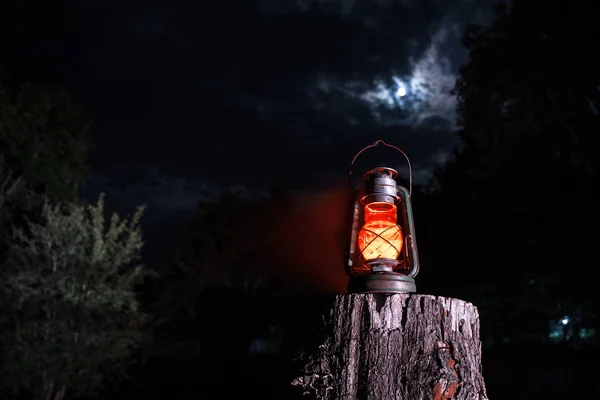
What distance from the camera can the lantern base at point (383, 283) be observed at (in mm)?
2760

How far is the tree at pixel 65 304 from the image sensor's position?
1022 cm

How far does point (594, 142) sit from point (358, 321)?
12230 mm

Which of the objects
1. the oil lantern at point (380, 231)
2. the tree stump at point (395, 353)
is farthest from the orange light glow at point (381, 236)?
the tree stump at point (395, 353)

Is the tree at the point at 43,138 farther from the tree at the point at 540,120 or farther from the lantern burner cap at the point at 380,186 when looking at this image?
the lantern burner cap at the point at 380,186

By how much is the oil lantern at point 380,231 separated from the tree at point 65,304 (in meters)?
8.48

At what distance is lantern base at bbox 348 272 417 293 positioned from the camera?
276cm

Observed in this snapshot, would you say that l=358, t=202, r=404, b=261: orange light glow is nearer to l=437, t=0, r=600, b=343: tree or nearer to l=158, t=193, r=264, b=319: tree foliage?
l=437, t=0, r=600, b=343: tree

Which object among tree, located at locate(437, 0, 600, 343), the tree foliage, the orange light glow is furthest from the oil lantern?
the tree foliage

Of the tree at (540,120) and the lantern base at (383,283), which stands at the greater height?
the tree at (540,120)

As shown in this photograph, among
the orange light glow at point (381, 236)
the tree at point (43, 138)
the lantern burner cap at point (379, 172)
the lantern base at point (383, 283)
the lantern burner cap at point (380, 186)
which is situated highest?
the tree at point (43, 138)

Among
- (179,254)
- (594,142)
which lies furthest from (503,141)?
(179,254)

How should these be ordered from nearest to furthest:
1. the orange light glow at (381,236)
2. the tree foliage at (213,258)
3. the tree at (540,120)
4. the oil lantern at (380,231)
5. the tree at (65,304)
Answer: the oil lantern at (380,231) < the orange light glow at (381,236) < the tree at (65,304) < the tree at (540,120) < the tree foliage at (213,258)

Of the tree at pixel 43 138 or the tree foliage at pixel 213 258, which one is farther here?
the tree foliage at pixel 213 258

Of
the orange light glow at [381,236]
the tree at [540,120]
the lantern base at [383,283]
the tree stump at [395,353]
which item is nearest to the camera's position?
the tree stump at [395,353]
